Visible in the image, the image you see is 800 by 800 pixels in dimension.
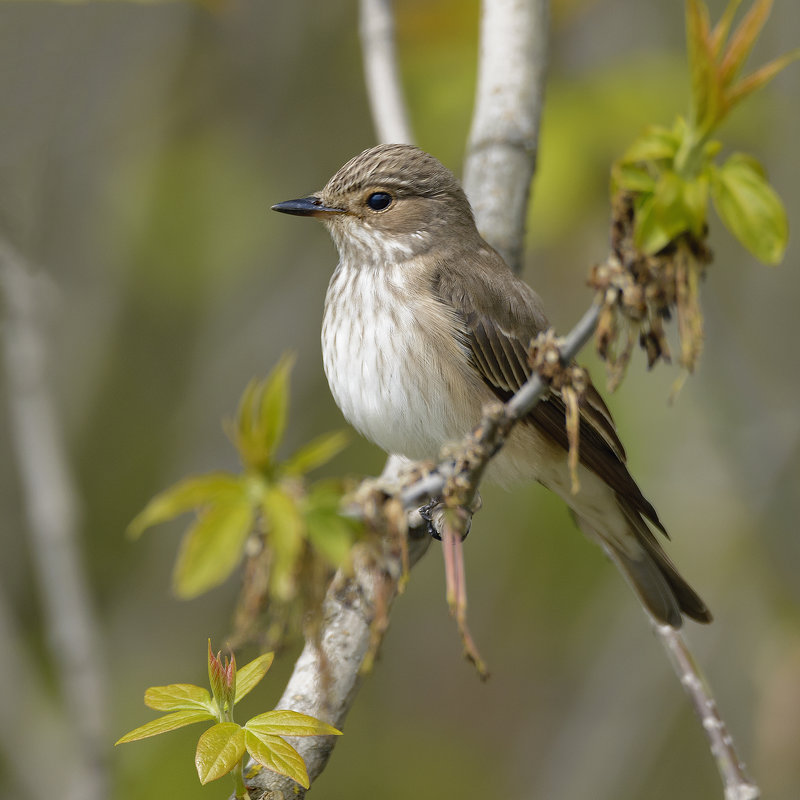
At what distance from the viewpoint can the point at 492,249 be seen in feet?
12.8

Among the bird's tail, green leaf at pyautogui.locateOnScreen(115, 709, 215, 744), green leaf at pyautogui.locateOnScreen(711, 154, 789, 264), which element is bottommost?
the bird's tail

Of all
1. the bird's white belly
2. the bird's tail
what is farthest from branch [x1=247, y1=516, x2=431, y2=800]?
the bird's tail

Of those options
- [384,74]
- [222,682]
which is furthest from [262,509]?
[384,74]

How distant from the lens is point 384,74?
4148mm

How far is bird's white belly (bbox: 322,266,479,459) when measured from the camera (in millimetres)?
3510

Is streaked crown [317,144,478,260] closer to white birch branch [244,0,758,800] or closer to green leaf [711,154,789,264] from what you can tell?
white birch branch [244,0,758,800]

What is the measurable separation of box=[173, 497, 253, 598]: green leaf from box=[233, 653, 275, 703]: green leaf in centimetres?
69

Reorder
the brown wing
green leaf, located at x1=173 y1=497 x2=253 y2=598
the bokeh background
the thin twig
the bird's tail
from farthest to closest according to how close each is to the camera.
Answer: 1. the bokeh background
2. the bird's tail
3. the brown wing
4. the thin twig
5. green leaf, located at x1=173 y1=497 x2=253 y2=598

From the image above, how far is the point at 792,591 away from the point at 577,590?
5.10 feet

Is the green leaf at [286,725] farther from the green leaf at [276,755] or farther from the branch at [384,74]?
the branch at [384,74]

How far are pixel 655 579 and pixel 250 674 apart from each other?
7.52ft

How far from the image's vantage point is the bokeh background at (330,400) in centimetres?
527

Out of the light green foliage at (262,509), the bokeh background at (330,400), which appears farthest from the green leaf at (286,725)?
the bokeh background at (330,400)

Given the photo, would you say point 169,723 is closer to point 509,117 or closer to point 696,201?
point 696,201
